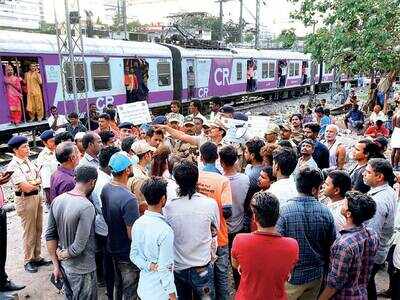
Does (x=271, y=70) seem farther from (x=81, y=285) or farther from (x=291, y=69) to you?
(x=81, y=285)

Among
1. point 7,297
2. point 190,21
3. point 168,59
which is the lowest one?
Answer: point 7,297

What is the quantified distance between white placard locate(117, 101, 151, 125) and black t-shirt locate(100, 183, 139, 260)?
11.7ft

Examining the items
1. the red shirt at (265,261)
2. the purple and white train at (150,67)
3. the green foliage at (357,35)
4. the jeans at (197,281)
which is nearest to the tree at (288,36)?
the green foliage at (357,35)

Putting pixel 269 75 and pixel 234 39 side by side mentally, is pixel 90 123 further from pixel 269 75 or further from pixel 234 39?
pixel 234 39

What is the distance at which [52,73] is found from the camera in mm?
10953

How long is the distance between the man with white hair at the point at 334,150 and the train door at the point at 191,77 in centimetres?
1151

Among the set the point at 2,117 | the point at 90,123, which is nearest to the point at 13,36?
the point at 2,117

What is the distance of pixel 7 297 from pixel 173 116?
160 inches

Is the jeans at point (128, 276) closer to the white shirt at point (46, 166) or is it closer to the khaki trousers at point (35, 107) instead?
the white shirt at point (46, 166)

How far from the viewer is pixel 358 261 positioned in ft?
8.35

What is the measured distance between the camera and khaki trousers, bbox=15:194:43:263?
4469 millimetres

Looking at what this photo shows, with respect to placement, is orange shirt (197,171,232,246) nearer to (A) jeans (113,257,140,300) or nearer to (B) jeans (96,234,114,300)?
(A) jeans (113,257,140,300)

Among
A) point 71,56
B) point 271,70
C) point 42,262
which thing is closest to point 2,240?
point 42,262

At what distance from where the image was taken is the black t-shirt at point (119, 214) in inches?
120
